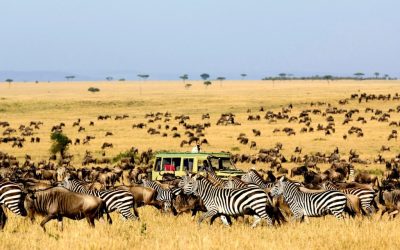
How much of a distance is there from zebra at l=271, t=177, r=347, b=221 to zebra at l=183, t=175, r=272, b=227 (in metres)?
0.73

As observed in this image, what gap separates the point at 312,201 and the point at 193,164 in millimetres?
7297

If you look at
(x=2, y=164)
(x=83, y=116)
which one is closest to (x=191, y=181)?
(x=2, y=164)

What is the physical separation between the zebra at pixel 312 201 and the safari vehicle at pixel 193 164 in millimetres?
5722

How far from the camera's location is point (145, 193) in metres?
19.4

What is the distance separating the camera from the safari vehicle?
75.2ft

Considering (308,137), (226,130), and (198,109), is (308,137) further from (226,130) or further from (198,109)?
(198,109)

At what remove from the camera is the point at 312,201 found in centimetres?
1636

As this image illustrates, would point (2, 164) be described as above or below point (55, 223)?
below

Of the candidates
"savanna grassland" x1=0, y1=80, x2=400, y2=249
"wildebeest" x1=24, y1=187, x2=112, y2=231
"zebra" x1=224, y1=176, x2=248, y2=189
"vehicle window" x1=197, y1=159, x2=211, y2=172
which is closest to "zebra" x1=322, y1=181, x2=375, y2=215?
"savanna grassland" x1=0, y1=80, x2=400, y2=249

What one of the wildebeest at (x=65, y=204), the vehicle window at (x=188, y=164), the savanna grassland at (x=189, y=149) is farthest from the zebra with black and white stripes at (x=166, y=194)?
the wildebeest at (x=65, y=204)

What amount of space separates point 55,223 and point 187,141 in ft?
123

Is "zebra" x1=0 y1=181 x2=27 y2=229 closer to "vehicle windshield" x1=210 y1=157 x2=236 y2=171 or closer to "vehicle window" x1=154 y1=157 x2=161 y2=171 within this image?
"vehicle windshield" x1=210 y1=157 x2=236 y2=171

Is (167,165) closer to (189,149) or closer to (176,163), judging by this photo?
(176,163)

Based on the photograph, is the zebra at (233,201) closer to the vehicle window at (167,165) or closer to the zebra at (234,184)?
the zebra at (234,184)
